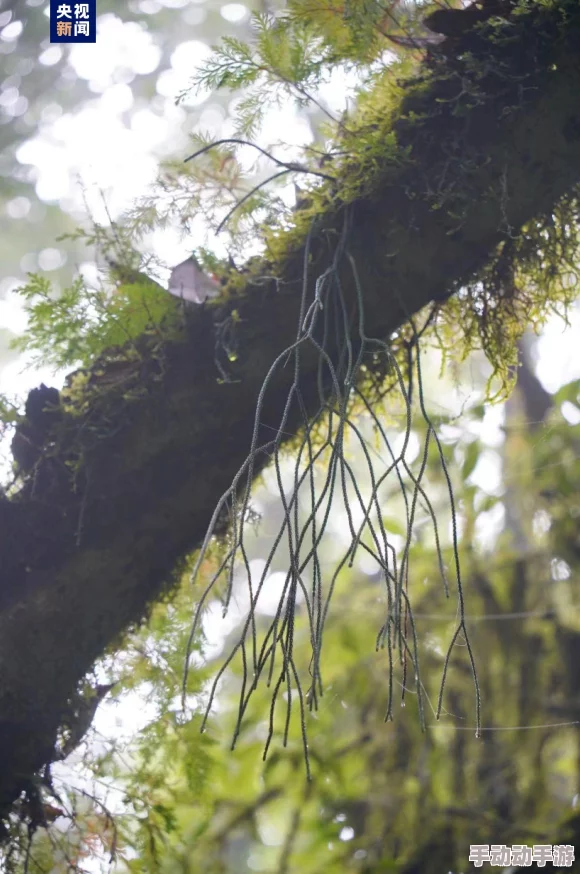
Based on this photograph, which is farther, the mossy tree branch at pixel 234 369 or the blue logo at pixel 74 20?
the blue logo at pixel 74 20

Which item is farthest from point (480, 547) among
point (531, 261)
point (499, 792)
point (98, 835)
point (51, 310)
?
point (51, 310)

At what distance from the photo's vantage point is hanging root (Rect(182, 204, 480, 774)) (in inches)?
22.0

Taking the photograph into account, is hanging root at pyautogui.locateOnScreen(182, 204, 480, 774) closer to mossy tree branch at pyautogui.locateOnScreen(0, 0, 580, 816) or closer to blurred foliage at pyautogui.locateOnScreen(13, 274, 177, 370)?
mossy tree branch at pyautogui.locateOnScreen(0, 0, 580, 816)

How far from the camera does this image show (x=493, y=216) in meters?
0.94

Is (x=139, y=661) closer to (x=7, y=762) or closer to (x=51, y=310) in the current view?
(x=7, y=762)

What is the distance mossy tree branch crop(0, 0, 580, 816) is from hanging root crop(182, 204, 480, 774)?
0.15 feet

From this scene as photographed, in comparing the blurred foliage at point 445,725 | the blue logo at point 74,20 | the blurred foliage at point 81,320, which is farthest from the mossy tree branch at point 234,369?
the blue logo at point 74,20

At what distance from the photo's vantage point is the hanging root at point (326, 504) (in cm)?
56

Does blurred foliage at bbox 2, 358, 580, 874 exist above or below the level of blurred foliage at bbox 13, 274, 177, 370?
below

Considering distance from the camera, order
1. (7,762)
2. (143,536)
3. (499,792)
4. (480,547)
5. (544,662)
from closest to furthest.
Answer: (7,762)
(143,536)
(499,792)
(544,662)
(480,547)

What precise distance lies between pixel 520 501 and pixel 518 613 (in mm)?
335

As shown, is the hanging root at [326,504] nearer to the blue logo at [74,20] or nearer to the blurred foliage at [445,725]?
the blurred foliage at [445,725]

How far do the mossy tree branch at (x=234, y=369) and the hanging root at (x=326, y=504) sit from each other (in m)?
0.05

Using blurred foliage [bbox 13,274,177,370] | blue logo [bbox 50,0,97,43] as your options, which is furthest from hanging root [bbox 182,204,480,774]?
blue logo [bbox 50,0,97,43]
